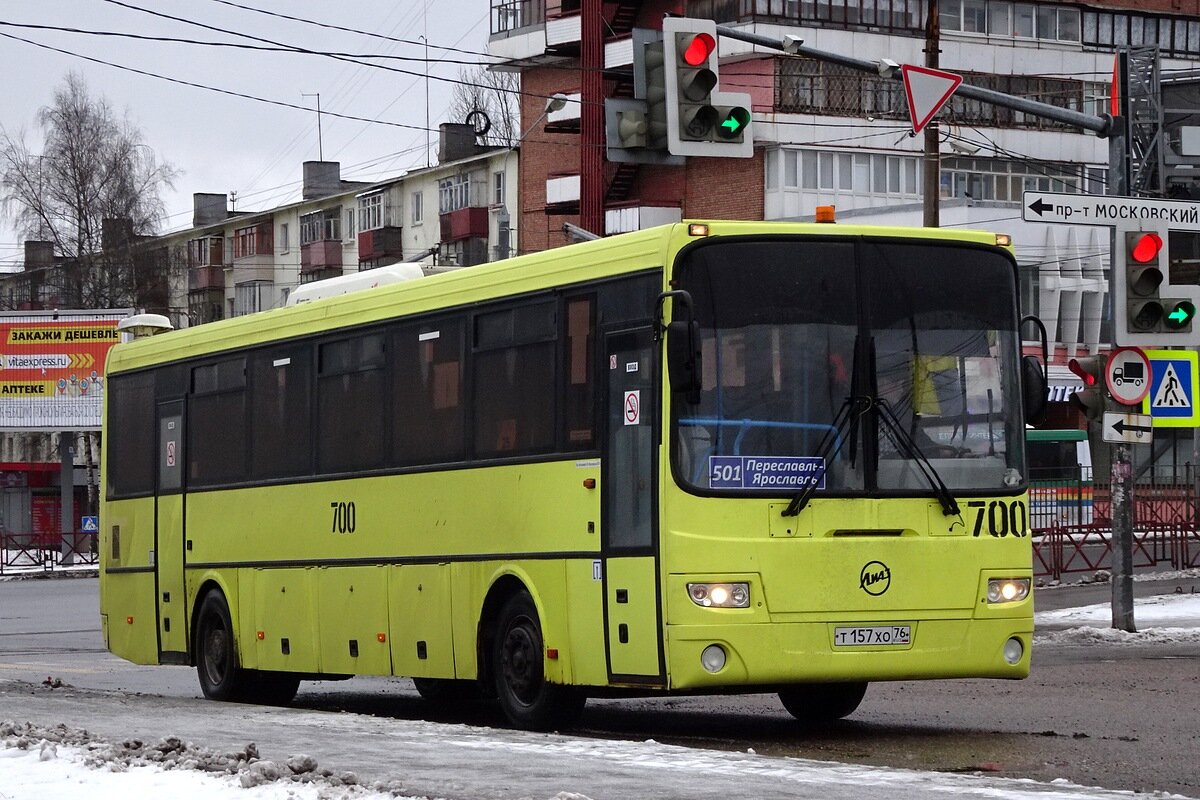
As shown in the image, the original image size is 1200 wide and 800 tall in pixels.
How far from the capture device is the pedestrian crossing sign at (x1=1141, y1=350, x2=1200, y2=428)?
2169cm

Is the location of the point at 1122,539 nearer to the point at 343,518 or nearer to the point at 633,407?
the point at 343,518

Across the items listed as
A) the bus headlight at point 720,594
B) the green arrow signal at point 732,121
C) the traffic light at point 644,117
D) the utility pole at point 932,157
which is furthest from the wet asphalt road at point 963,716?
the utility pole at point 932,157

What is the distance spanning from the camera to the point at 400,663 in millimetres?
15008

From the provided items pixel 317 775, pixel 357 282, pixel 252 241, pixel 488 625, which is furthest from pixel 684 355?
pixel 252 241

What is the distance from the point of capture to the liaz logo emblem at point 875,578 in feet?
40.2

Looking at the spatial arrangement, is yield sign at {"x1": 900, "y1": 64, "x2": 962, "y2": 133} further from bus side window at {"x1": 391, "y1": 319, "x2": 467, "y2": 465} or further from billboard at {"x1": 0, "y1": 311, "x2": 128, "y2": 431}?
billboard at {"x1": 0, "y1": 311, "x2": 128, "y2": 431}

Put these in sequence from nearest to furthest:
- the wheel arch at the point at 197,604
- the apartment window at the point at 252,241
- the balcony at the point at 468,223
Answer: the wheel arch at the point at 197,604 < the balcony at the point at 468,223 < the apartment window at the point at 252,241

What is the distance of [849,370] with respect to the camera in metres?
12.3

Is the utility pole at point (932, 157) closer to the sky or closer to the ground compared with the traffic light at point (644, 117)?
closer to the sky

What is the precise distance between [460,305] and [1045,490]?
3380cm

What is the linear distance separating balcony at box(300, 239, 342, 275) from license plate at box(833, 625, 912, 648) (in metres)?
80.4

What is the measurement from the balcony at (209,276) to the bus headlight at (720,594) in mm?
93201

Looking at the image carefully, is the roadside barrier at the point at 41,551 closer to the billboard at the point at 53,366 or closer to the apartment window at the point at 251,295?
the billboard at the point at 53,366

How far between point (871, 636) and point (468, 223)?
6876 centimetres
